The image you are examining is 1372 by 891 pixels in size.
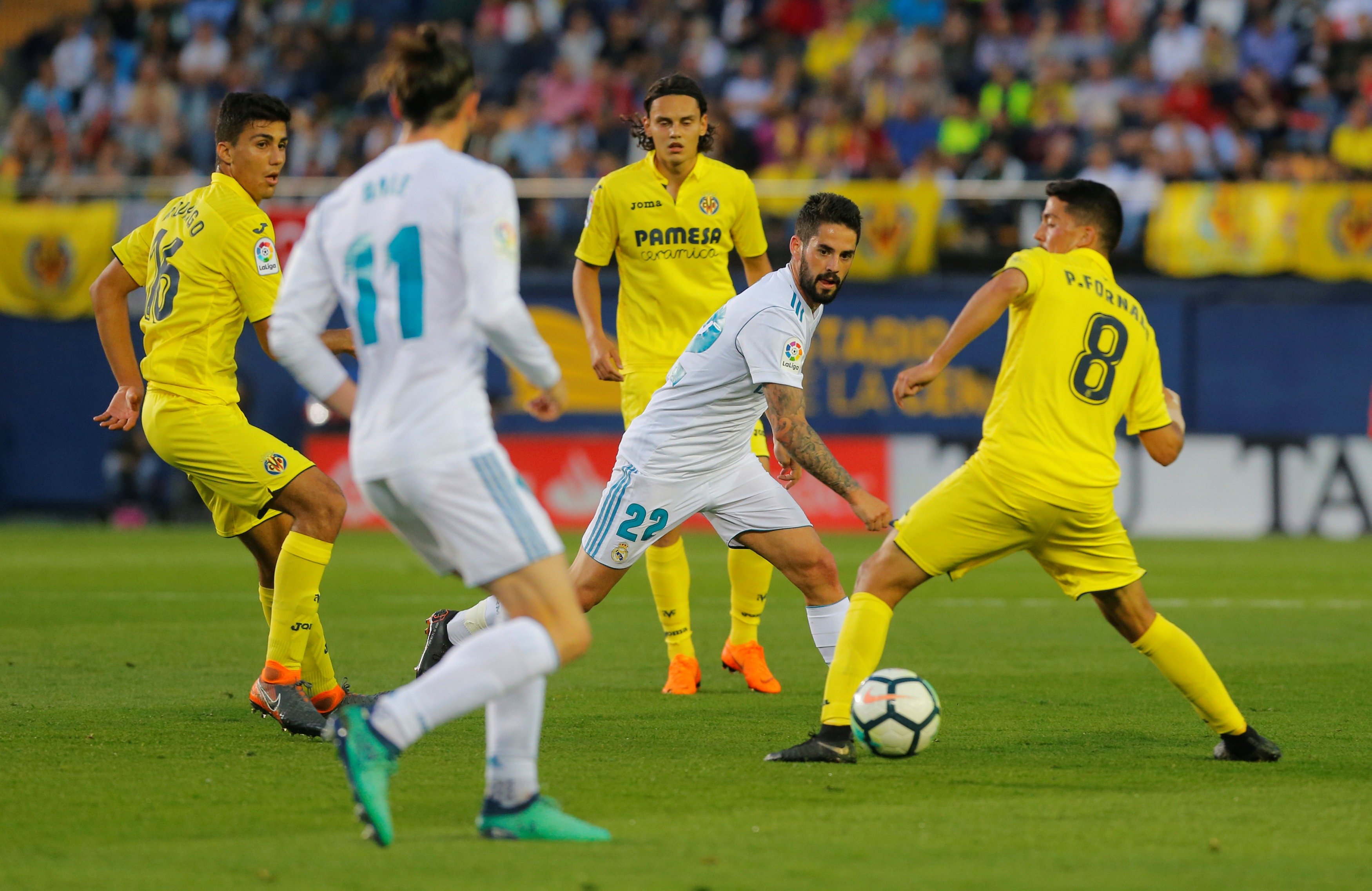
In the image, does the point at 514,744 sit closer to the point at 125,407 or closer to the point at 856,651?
the point at 856,651

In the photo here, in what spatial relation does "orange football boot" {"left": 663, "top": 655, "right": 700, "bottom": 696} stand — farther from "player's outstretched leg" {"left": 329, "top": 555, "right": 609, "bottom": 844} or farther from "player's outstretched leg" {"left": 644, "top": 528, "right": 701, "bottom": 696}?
"player's outstretched leg" {"left": 329, "top": 555, "right": 609, "bottom": 844}

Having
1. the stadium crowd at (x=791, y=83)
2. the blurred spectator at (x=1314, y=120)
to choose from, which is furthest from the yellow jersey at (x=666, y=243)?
the blurred spectator at (x=1314, y=120)

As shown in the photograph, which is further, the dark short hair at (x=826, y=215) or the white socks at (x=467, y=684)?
the dark short hair at (x=826, y=215)

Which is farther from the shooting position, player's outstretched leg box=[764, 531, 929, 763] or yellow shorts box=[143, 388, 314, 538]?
yellow shorts box=[143, 388, 314, 538]

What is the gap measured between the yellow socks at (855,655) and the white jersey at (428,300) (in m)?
1.88

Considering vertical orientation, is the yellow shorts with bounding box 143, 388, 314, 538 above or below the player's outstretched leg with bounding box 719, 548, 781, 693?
above

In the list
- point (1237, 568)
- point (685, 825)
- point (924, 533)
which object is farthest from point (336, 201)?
point (1237, 568)

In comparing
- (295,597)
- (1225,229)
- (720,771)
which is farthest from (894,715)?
(1225,229)

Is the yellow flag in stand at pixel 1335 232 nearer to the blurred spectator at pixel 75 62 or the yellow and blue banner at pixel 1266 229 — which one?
the yellow and blue banner at pixel 1266 229

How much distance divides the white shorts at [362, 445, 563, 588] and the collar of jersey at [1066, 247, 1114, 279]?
2473 mm

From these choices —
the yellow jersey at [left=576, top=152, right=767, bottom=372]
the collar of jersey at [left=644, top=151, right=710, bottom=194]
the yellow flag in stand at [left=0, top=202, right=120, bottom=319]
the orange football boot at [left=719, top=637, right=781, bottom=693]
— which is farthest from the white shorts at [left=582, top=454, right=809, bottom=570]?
the yellow flag in stand at [left=0, top=202, right=120, bottom=319]

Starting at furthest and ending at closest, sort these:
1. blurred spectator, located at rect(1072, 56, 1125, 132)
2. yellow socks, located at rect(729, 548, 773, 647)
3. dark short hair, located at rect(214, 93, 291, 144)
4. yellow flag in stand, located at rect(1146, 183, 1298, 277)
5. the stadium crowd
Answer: blurred spectator, located at rect(1072, 56, 1125, 132), the stadium crowd, yellow flag in stand, located at rect(1146, 183, 1298, 277), yellow socks, located at rect(729, 548, 773, 647), dark short hair, located at rect(214, 93, 291, 144)

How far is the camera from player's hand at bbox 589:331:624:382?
306 inches

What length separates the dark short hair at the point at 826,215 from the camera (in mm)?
6207
